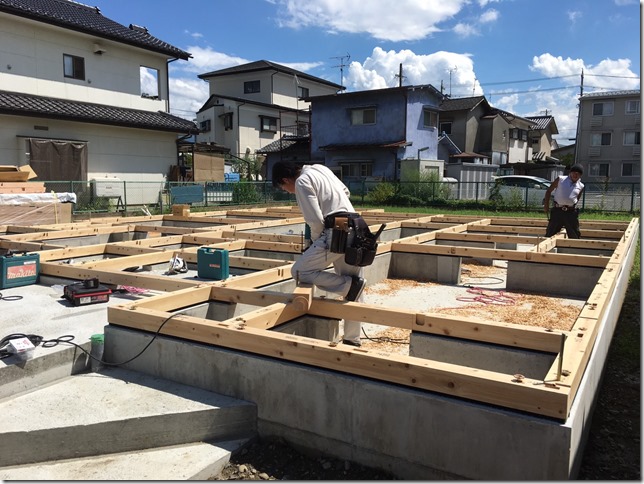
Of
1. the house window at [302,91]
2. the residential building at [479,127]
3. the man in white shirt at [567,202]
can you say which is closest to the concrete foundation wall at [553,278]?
the man in white shirt at [567,202]

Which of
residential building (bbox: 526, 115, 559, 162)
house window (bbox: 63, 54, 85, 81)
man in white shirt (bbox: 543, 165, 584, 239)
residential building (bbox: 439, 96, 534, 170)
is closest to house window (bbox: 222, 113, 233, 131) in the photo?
residential building (bbox: 439, 96, 534, 170)

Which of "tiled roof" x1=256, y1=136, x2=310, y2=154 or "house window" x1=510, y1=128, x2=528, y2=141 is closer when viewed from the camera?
"tiled roof" x1=256, y1=136, x2=310, y2=154

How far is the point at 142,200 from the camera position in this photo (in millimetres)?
17938

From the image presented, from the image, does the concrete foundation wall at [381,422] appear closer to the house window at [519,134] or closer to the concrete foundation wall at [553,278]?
the concrete foundation wall at [553,278]

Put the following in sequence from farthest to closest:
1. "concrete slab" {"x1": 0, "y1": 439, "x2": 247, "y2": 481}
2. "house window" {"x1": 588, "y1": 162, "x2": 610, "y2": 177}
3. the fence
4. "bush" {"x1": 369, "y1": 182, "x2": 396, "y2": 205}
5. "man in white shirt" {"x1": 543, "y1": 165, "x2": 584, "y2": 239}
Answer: "house window" {"x1": 588, "y1": 162, "x2": 610, "y2": 177} → "bush" {"x1": 369, "y1": 182, "x2": 396, "y2": 205} → the fence → "man in white shirt" {"x1": 543, "y1": 165, "x2": 584, "y2": 239} → "concrete slab" {"x1": 0, "y1": 439, "x2": 247, "y2": 481}

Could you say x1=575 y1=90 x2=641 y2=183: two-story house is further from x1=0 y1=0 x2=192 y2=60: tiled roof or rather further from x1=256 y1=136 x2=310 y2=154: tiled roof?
x1=0 y1=0 x2=192 y2=60: tiled roof

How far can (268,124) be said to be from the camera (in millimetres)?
33938

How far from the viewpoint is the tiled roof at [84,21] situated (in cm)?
1514

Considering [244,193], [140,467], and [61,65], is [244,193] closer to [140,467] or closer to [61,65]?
[61,65]

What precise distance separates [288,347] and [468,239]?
589 centimetres

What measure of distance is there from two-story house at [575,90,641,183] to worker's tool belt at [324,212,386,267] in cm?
3838

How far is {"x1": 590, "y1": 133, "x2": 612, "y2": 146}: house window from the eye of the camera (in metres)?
38.4

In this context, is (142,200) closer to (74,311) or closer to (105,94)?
(105,94)

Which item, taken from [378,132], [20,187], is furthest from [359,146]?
[20,187]
